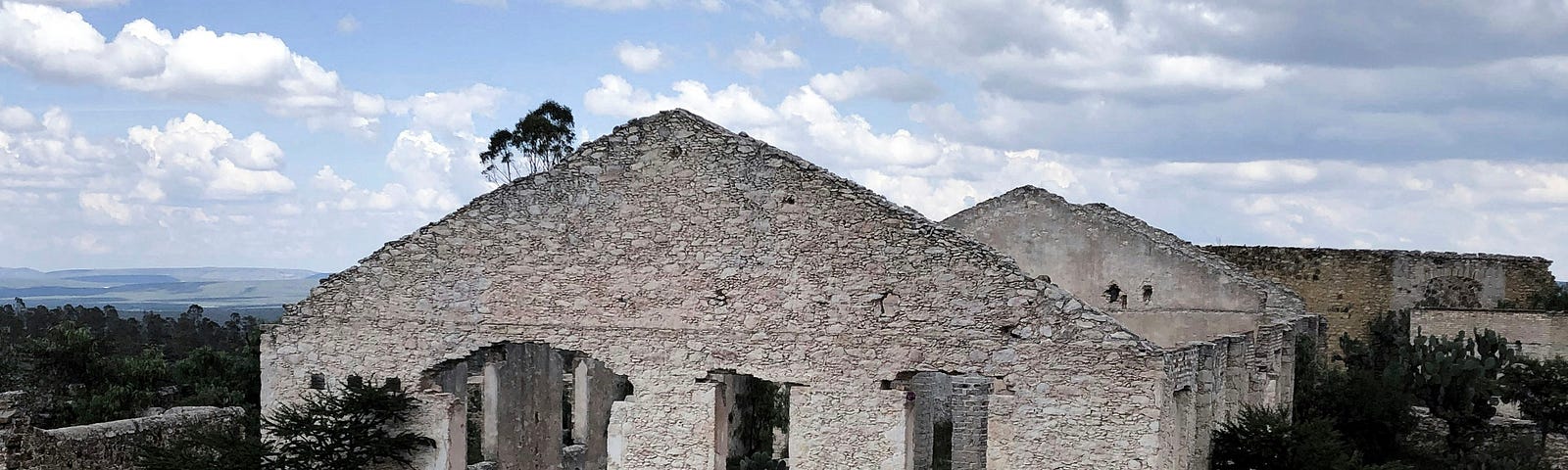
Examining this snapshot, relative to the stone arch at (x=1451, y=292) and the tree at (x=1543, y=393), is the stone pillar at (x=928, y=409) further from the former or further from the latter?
the stone arch at (x=1451, y=292)

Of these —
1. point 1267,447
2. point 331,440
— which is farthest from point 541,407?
point 1267,447

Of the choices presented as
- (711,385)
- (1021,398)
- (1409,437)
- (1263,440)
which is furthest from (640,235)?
(1409,437)

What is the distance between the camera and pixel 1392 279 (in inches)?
1024

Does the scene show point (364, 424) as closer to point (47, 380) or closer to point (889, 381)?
point (889, 381)

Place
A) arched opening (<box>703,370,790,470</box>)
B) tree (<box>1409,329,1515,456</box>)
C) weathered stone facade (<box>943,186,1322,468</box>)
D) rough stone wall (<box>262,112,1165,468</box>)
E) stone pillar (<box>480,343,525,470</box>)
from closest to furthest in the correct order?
rough stone wall (<box>262,112,1165,468</box>), weathered stone facade (<box>943,186,1322,468</box>), stone pillar (<box>480,343,525,470</box>), tree (<box>1409,329,1515,456</box>), arched opening (<box>703,370,790,470</box>)

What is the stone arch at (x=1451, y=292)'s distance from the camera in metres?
25.8

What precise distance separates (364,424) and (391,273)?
1.32m

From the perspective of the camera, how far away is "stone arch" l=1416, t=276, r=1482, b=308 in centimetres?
2575

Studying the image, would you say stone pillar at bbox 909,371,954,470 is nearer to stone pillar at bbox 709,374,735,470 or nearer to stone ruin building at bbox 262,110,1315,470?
stone ruin building at bbox 262,110,1315,470

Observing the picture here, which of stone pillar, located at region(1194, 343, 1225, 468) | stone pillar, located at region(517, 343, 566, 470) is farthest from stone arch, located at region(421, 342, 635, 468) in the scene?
stone pillar, located at region(1194, 343, 1225, 468)

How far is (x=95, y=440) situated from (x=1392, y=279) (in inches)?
921

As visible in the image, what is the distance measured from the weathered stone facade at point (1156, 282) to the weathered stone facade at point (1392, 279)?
12049 mm

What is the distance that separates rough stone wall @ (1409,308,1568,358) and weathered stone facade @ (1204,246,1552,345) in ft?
12.1

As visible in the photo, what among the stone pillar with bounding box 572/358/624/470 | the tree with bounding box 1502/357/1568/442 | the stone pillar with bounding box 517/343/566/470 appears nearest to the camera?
the stone pillar with bounding box 517/343/566/470
